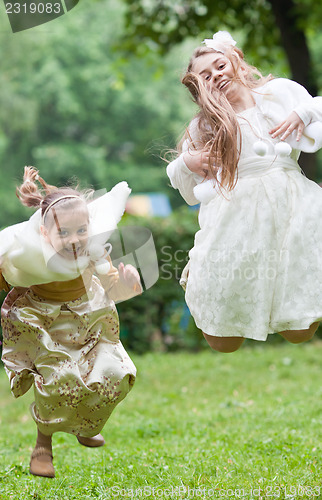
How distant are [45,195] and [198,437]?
2658mm

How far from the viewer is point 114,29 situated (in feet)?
97.0

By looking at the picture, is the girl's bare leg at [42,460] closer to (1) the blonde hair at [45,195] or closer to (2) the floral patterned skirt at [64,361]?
(2) the floral patterned skirt at [64,361]

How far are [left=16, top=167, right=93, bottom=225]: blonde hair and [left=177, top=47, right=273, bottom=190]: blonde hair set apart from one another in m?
0.66

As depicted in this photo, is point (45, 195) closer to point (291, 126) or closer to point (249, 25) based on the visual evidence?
point (291, 126)

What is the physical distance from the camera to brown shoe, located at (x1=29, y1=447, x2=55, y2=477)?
3498 mm

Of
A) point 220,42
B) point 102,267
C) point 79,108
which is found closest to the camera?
point 102,267

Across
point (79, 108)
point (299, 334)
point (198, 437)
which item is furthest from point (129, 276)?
point (79, 108)

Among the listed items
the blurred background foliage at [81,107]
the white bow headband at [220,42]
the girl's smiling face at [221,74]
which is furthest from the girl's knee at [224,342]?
the blurred background foliage at [81,107]

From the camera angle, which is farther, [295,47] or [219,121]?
[295,47]

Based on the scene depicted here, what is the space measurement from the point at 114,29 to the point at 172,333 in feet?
74.6

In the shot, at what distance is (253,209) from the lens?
343 cm

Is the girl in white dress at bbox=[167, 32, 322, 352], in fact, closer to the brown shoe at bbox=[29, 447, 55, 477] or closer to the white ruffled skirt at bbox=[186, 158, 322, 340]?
the white ruffled skirt at bbox=[186, 158, 322, 340]

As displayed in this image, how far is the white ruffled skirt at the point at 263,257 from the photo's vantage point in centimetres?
339

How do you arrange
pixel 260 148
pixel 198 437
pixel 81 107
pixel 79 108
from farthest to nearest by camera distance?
pixel 81 107 < pixel 79 108 < pixel 198 437 < pixel 260 148
